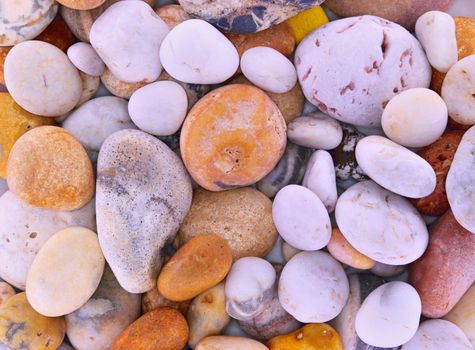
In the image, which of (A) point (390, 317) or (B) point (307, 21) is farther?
(B) point (307, 21)

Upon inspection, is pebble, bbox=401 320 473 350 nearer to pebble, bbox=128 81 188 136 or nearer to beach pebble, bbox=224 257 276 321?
beach pebble, bbox=224 257 276 321

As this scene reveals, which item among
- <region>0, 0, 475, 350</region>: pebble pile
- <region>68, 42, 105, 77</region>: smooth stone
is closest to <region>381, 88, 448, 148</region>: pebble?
<region>0, 0, 475, 350</region>: pebble pile

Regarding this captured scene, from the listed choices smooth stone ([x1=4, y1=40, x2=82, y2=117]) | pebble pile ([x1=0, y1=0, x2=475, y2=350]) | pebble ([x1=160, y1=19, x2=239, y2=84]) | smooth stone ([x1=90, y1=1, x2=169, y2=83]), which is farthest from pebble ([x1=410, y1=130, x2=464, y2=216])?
smooth stone ([x1=4, y1=40, x2=82, y2=117])

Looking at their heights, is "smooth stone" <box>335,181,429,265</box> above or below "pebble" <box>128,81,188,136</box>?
below

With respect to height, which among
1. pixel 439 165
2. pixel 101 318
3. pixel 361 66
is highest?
pixel 361 66

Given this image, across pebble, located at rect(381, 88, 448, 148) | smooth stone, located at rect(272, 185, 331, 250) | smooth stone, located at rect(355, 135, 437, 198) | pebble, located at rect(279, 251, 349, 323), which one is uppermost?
pebble, located at rect(381, 88, 448, 148)

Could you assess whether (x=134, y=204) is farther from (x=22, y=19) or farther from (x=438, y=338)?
(x=438, y=338)

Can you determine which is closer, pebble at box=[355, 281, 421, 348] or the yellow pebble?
pebble at box=[355, 281, 421, 348]

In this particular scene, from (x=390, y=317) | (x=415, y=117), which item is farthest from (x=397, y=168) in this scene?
(x=390, y=317)
